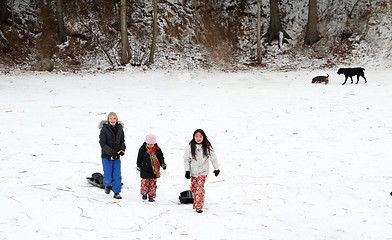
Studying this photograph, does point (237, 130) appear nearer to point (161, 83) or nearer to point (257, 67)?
point (161, 83)

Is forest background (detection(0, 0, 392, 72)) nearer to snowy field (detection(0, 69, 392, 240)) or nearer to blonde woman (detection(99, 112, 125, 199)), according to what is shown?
snowy field (detection(0, 69, 392, 240))

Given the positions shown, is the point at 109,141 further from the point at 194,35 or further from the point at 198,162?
the point at 194,35

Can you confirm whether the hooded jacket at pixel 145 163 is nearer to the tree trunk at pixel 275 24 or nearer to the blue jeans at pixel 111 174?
the blue jeans at pixel 111 174

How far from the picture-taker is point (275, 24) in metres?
26.5

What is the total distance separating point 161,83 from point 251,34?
1267 centimetres

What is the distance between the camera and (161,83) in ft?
61.1

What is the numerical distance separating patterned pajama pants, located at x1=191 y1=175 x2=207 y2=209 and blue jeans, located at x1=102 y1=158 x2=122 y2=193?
143 cm

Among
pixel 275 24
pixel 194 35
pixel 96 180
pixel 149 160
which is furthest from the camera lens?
pixel 194 35

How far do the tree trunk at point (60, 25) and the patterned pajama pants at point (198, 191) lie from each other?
75.0 feet

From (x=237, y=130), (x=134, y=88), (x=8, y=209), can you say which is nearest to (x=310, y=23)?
(x=134, y=88)

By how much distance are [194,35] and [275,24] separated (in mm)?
6527

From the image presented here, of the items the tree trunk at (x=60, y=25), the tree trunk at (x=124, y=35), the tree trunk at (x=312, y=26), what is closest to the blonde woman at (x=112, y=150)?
the tree trunk at (x=124, y=35)

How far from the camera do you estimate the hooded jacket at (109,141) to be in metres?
6.07

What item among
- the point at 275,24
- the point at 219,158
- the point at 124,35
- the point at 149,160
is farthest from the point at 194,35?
the point at 149,160
